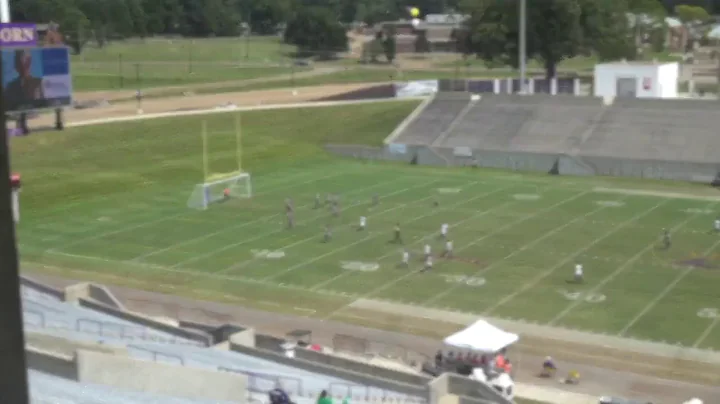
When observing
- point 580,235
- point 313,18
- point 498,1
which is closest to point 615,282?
point 580,235

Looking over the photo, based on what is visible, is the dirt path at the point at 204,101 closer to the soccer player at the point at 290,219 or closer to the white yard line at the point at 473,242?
the soccer player at the point at 290,219

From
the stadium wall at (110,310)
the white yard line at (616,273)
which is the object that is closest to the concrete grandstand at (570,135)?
the white yard line at (616,273)

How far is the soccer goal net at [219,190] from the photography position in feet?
125

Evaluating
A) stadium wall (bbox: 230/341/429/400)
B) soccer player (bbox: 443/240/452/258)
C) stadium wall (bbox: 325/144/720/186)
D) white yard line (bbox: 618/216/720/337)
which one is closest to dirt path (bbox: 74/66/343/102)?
stadium wall (bbox: 325/144/720/186)

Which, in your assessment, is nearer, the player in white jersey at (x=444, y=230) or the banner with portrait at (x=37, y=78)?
the banner with portrait at (x=37, y=78)

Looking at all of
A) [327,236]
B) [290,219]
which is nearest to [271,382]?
[327,236]

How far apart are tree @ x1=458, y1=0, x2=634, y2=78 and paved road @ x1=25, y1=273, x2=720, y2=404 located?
43.3m

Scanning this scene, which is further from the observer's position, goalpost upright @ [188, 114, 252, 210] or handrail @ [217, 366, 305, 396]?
goalpost upright @ [188, 114, 252, 210]

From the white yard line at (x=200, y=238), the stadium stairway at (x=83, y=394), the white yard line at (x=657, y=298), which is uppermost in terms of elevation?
the stadium stairway at (x=83, y=394)

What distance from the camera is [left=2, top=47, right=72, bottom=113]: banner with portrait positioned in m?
21.1

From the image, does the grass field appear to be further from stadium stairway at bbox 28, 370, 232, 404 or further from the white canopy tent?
stadium stairway at bbox 28, 370, 232, 404

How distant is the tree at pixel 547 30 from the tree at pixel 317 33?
4429 cm

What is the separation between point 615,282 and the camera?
26.4 m

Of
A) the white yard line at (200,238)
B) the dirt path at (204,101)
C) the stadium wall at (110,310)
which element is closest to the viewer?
the stadium wall at (110,310)
